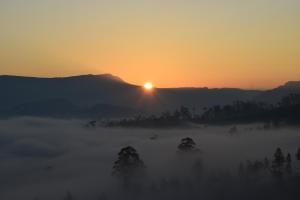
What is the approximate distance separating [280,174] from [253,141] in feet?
171

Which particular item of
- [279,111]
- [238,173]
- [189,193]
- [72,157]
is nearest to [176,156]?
[238,173]

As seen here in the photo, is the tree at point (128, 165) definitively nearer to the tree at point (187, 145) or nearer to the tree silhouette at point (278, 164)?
the tree at point (187, 145)

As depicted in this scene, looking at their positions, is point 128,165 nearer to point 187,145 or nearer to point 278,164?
point 187,145

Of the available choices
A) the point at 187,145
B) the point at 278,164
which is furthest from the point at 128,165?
the point at 278,164

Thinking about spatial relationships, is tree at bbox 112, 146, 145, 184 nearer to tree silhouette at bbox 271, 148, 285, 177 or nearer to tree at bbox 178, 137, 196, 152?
tree at bbox 178, 137, 196, 152

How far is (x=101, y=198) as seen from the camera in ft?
280

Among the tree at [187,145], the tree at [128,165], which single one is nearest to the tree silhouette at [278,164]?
the tree at [187,145]

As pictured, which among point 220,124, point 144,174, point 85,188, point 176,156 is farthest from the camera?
point 220,124

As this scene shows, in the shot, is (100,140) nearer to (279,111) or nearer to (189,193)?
(279,111)

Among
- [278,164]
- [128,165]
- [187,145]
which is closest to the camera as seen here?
[128,165]

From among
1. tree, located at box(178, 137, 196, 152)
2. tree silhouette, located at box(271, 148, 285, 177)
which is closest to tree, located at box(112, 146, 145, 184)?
tree, located at box(178, 137, 196, 152)

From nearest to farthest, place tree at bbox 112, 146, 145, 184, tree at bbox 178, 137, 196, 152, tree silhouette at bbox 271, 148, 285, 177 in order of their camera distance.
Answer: tree at bbox 112, 146, 145, 184 → tree silhouette at bbox 271, 148, 285, 177 → tree at bbox 178, 137, 196, 152

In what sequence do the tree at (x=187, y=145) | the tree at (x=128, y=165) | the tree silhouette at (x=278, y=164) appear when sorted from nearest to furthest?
the tree at (x=128, y=165) < the tree silhouette at (x=278, y=164) < the tree at (x=187, y=145)

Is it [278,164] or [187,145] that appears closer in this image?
[278,164]
